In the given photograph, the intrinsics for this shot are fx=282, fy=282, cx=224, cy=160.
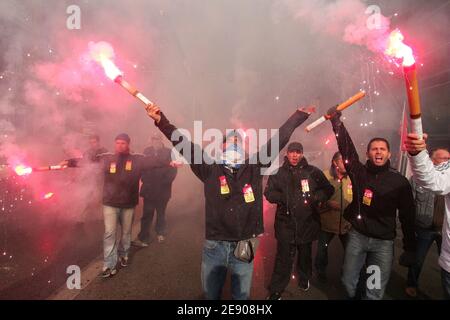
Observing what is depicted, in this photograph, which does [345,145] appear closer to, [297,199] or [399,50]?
[297,199]

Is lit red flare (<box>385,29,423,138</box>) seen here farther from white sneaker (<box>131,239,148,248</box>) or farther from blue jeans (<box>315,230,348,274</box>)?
white sneaker (<box>131,239,148,248</box>)

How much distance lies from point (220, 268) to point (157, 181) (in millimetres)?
3392

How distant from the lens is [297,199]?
3609 mm

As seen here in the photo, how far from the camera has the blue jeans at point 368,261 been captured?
9.10 feet

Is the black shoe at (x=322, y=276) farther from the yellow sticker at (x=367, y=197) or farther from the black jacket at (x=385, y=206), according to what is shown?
the yellow sticker at (x=367, y=197)

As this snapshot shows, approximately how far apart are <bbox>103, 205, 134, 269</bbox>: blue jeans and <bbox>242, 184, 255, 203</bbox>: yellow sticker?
2.29m

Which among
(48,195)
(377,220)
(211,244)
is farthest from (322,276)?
(48,195)

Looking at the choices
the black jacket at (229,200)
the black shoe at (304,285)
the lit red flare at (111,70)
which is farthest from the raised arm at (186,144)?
the black shoe at (304,285)

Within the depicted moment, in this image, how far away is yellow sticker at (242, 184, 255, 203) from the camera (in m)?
2.62

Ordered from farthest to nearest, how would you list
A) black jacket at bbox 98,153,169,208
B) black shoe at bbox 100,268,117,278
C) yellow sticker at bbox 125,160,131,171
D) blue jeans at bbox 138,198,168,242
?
blue jeans at bbox 138,198,168,242 < yellow sticker at bbox 125,160,131,171 < black jacket at bbox 98,153,169,208 < black shoe at bbox 100,268,117,278

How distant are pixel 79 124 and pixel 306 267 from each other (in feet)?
26.8

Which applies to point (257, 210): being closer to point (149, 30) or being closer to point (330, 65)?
point (149, 30)

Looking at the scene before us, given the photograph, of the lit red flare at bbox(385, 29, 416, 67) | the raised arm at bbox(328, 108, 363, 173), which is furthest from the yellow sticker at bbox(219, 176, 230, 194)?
the lit red flare at bbox(385, 29, 416, 67)
